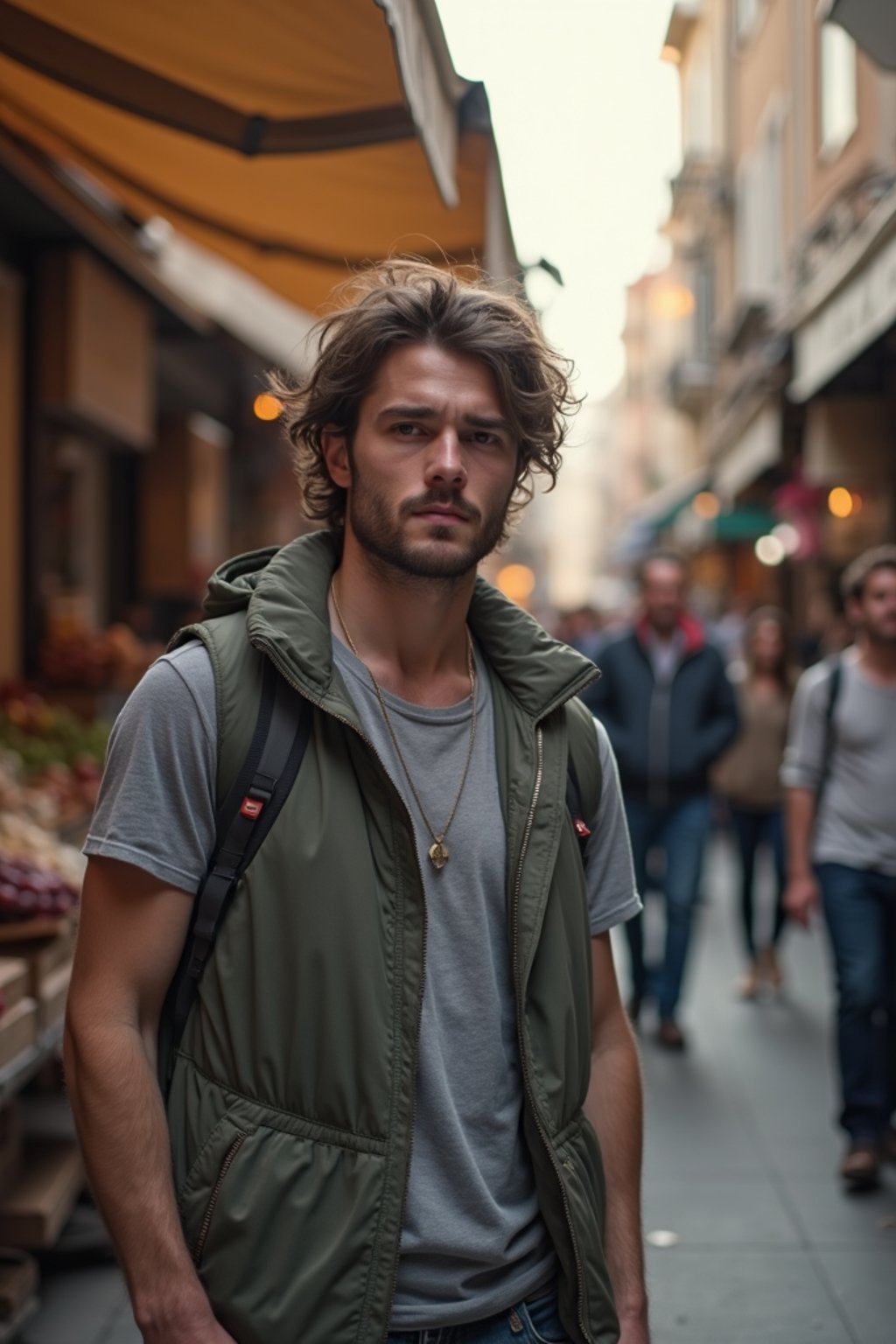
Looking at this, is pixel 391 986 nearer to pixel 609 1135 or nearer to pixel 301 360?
pixel 609 1135

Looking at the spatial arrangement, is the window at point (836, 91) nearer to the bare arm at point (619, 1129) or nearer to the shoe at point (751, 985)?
the shoe at point (751, 985)

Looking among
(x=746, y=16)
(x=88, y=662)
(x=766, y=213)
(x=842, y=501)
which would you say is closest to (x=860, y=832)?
(x=88, y=662)

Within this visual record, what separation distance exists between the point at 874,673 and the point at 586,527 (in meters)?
138

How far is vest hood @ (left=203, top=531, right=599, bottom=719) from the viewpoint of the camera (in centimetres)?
215

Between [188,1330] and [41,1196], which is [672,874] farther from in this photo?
[188,1330]

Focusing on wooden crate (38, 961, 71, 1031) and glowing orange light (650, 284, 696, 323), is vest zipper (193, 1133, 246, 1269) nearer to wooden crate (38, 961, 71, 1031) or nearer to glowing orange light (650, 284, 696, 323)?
wooden crate (38, 961, 71, 1031)

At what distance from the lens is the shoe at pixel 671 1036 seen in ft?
24.5

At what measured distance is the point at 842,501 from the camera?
13.0 meters

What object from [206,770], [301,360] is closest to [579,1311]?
[206,770]

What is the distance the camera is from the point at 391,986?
2090 mm

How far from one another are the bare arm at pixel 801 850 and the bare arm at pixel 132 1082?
4.37 metres

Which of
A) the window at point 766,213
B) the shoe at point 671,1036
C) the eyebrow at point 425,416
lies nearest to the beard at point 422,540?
the eyebrow at point 425,416

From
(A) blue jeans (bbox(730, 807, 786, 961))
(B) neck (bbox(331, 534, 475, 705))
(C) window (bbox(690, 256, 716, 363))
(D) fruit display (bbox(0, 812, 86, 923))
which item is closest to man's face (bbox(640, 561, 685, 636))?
(A) blue jeans (bbox(730, 807, 786, 961))

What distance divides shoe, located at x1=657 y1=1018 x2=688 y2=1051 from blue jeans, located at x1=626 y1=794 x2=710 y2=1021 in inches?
1.0
